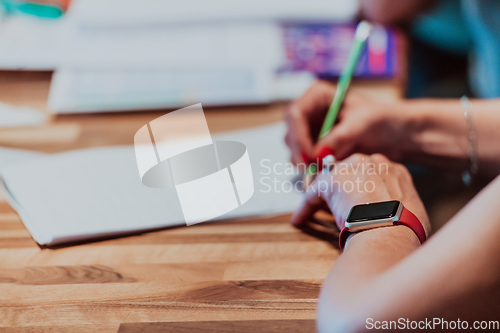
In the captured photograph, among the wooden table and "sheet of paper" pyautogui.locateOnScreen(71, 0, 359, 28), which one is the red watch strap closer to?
the wooden table

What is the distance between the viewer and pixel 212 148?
53 centimetres

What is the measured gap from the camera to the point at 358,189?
0.45m

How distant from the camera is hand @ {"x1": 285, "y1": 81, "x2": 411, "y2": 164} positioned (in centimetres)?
56

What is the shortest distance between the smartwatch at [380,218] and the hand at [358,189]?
0.02 metres

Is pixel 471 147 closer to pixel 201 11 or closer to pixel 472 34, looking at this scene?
pixel 472 34

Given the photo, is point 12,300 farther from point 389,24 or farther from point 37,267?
point 389,24

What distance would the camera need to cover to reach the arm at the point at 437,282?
0.95 feet

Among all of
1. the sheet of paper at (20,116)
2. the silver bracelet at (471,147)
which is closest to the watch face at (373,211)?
the silver bracelet at (471,147)

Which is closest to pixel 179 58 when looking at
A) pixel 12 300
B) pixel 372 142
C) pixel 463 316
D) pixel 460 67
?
pixel 372 142

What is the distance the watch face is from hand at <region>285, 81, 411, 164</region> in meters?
0.14

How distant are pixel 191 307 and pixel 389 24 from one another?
2.45 ft

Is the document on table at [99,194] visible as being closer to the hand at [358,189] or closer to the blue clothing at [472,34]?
the hand at [358,189]

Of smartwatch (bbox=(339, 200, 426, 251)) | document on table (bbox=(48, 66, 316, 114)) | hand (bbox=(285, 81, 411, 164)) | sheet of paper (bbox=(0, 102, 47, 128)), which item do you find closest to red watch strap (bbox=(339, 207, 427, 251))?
smartwatch (bbox=(339, 200, 426, 251))

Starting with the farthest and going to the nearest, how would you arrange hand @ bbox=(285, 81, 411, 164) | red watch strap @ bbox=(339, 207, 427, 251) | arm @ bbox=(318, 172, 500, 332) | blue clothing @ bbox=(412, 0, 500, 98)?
1. blue clothing @ bbox=(412, 0, 500, 98)
2. hand @ bbox=(285, 81, 411, 164)
3. red watch strap @ bbox=(339, 207, 427, 251)
4. arm @ bbox=(318, 172, 500, 332)
